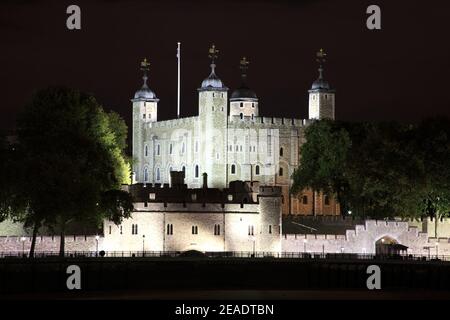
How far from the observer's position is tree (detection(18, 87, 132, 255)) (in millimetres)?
131250

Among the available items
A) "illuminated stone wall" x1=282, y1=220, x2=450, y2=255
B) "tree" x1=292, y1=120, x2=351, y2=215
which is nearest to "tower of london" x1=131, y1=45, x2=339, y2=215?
"tree" x1=292, y1=120, x2=351, y2=215

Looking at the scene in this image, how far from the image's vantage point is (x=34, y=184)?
13112cm

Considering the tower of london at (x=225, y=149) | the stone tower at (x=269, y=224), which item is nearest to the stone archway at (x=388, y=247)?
the stone tower at (x=269, y=224)

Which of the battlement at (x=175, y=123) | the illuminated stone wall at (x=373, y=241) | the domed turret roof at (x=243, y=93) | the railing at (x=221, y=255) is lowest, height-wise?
the railing at (x=221, y=255)

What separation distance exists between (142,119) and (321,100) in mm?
14717

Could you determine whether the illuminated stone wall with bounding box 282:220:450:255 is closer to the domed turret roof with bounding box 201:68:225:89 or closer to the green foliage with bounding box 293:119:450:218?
the green foliage with bounding box 293:119:450:218

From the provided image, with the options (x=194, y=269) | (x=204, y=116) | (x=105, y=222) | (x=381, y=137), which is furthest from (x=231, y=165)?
(x=194, y=269)

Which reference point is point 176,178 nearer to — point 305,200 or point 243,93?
point 305,200

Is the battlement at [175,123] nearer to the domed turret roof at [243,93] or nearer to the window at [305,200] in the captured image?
the domed turret roof at [243,93]

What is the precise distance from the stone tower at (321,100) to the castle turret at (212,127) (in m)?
11.5

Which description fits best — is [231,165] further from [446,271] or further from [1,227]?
[446,271]

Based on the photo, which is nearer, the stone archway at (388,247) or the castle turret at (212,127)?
the stone archway at (388,247)

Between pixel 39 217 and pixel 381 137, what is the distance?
2863 centimetres

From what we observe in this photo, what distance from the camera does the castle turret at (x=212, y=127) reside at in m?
178
